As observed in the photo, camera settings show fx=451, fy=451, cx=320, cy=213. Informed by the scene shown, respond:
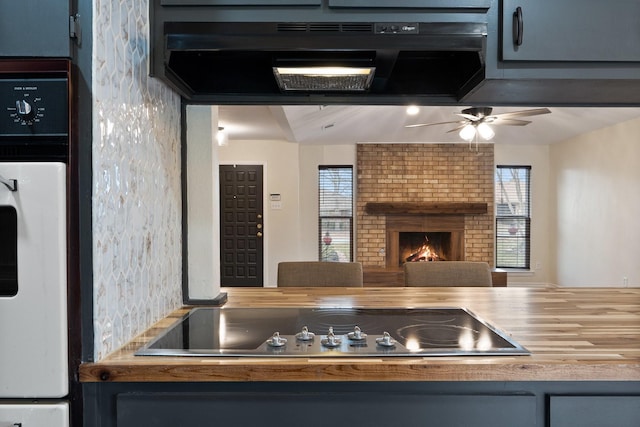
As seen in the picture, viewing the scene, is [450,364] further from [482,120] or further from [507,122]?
[507,122]

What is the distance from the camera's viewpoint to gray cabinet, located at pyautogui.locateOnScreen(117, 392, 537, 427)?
1032 millimetres

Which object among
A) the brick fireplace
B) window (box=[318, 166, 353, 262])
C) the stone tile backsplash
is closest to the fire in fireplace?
the brick fireplace

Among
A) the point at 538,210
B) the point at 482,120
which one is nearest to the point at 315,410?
the point at 482,120

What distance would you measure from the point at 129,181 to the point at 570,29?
1.28 m

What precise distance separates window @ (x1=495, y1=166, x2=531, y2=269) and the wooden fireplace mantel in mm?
671

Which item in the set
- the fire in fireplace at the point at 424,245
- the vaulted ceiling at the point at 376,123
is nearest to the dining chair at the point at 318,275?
the vaulted ceiling at the point at 376,123

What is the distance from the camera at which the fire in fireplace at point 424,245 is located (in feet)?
23.3

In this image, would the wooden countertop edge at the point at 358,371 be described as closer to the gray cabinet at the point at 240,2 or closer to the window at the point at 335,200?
the gray cabinet at the point at 240,2

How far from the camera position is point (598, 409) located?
1029 mm

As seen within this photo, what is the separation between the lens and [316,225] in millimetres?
7082

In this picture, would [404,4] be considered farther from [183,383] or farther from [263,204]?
[263,204]

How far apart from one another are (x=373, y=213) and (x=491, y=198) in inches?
73.2

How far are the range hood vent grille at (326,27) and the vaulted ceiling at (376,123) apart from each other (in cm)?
299

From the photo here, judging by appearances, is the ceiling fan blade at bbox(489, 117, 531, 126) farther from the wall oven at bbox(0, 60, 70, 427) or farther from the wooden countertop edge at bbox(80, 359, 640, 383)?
the wall oven at bbox(0, 60, 70, 427)
